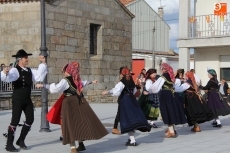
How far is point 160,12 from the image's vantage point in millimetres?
56219

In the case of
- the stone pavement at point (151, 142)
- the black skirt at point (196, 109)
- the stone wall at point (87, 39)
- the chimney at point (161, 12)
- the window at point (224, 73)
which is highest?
the chimney at point (161, 12)

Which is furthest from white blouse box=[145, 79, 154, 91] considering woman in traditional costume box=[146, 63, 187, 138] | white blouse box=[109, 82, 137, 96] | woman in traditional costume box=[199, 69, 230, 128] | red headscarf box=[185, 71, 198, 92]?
woman in traditional costume box=[199, 69, 230, 128]

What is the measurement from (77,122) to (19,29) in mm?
12871

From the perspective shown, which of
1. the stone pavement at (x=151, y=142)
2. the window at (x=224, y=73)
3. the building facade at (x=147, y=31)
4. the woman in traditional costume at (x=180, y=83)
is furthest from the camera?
the building facade at (x=147, y=31)

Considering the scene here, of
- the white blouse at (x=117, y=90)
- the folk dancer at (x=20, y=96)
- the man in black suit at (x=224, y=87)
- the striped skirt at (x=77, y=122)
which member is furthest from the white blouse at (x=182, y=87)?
the man in black suit at (x=224, y=87)

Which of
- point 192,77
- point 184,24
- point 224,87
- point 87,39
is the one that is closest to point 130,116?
point 192,77

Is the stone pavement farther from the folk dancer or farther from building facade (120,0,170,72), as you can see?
building facade (120,0,170,72)

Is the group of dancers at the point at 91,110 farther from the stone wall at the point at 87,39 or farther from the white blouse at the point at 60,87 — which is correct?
the stone wall at the point at 87,39

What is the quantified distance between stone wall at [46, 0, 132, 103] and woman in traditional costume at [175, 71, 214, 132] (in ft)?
30.8

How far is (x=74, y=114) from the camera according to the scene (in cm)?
896

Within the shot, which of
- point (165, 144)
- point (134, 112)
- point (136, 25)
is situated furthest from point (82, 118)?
point (136, 25)

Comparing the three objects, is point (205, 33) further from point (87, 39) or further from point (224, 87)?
point (87, 39)

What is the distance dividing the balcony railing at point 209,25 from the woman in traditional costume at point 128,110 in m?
12.4

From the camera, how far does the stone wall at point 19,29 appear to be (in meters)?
20.7
